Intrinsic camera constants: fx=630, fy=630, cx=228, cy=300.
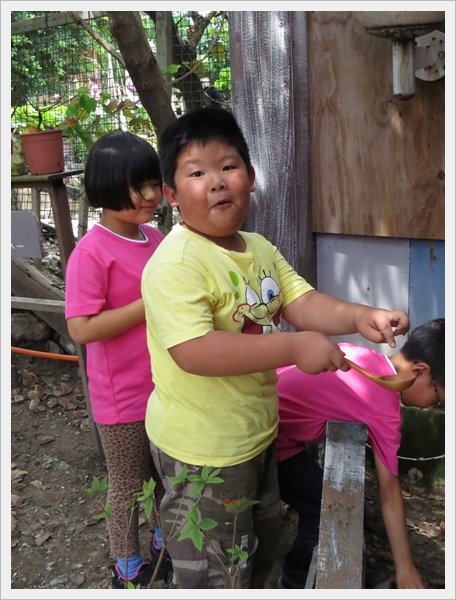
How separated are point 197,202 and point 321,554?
0.93 meters

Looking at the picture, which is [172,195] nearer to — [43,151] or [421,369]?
[421,369]

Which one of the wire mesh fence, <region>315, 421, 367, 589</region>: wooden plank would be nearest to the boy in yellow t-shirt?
<region>315, 421, 367, 589</region>: wooden plank

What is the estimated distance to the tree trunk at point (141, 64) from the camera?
2408mm

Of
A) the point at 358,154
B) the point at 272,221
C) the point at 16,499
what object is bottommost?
the point at 16,499

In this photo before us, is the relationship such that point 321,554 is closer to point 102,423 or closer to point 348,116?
point 102,423

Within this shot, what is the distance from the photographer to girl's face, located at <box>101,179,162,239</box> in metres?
2.14

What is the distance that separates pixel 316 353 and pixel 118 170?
3.63ft

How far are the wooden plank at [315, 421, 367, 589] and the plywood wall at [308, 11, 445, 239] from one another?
3.10 feet

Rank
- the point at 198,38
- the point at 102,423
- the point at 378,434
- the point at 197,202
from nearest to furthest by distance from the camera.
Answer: the point at 197,202
the point at 378,434
the point at 102,423
the point at 198,38

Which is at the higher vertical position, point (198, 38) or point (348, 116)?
point (198, 38)

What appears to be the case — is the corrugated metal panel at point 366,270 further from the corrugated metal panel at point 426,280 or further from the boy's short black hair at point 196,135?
the boy's short black hair at point 196,135

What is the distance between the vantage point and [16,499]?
10.2 ft

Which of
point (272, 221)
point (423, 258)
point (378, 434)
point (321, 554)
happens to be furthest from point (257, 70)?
point (321, 554)

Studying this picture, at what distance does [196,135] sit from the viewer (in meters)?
1.58
